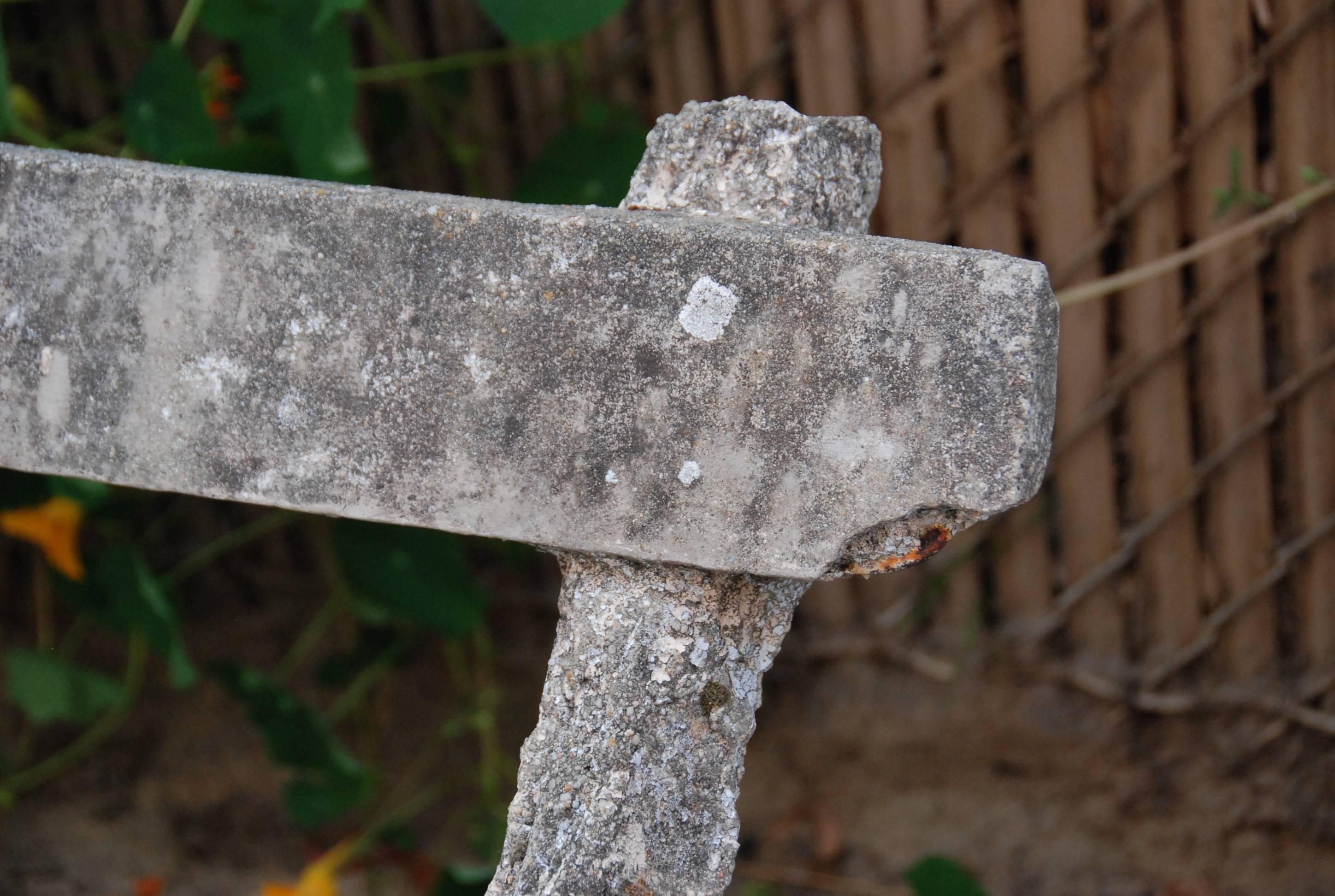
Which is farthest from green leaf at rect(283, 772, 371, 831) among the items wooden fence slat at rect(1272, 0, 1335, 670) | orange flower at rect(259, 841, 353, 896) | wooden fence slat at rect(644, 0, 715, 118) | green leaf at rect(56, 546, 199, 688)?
wooden fence slat at rect(1272, 0, 1335, 670)

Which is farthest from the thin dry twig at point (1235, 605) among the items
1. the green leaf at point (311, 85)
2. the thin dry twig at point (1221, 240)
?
the green leaf at point (311, 85)

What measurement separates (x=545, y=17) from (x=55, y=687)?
1385 mm

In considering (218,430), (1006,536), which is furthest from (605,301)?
Answer: (1006,536)

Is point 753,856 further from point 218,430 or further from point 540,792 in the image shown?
point 218,430

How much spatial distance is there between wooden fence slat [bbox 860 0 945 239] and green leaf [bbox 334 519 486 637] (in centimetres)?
79

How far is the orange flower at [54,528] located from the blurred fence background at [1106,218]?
756 millimetres

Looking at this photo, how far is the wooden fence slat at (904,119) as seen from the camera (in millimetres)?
1512

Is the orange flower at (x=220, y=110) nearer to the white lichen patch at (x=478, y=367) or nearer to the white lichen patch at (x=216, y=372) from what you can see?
the white lichen patch at (x=216, y=372)

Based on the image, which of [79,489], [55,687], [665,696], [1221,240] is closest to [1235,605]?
[1221,240]

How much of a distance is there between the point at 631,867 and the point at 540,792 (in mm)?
91

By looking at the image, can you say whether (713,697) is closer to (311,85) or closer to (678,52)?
(311,85)

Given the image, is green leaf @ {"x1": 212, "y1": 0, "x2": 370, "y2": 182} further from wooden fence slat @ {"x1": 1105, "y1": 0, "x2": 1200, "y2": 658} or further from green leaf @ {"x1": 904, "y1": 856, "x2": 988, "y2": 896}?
green leaf @ {"x1": 904, "y1": 856, "x2": 988, "y2": 896}

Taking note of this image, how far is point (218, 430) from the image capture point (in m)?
0.89

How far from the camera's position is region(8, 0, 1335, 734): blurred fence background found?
1.44 meters
